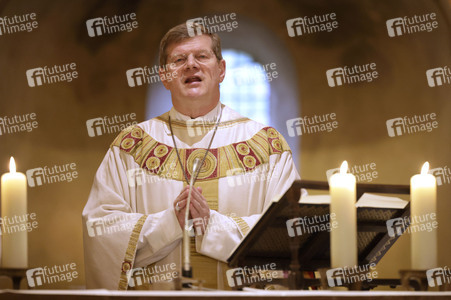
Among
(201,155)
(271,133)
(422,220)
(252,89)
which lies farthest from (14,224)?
(252,89)

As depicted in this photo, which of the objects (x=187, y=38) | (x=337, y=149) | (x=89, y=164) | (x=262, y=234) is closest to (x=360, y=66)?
(x=337, y=149)

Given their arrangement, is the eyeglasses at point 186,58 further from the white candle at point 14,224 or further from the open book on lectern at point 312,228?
the white candle at point 14,224

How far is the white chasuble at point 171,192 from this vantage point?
5160 mm

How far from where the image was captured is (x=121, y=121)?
7.89 meters

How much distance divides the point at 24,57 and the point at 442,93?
422 cm

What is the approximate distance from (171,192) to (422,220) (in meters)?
2.67

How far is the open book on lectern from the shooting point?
3498mm

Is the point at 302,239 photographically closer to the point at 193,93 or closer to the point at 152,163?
Answer: the point at 152,163

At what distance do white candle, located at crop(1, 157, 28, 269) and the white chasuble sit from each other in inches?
69.2

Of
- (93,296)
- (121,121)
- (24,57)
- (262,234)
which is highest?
(24,57)

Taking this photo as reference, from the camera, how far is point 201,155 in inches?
232

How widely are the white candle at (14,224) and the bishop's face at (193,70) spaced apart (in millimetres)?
2745

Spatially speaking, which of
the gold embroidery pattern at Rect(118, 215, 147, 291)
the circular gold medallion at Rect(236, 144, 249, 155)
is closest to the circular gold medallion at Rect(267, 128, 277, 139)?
the circular gold medallion at Rect(236, 144, 249, 155)

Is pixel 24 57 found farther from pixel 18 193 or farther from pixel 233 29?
pixel 18 193
